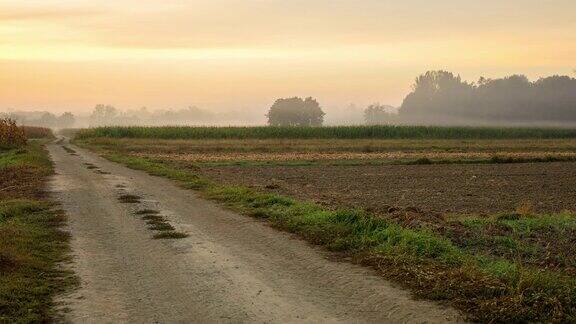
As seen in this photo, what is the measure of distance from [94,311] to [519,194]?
18.8 meters

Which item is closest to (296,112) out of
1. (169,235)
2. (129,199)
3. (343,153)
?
(343,153)

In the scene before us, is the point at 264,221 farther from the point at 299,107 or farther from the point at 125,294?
the point at 299,107

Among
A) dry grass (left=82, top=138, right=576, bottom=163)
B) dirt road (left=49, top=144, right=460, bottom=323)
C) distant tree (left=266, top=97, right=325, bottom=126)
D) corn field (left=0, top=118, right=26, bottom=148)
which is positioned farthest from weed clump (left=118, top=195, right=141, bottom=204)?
distant tree (left=266, top=97, right=325, bottom=126)

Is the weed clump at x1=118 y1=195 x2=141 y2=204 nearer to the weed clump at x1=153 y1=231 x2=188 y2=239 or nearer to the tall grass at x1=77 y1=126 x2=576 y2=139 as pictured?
the weed clump at x1=153 y1=231 x2=188 y2=239

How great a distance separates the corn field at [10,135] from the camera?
51125mm

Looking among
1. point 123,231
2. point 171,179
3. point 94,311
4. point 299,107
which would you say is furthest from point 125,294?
point 299,107

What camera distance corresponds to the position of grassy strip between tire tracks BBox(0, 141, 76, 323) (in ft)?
24.9

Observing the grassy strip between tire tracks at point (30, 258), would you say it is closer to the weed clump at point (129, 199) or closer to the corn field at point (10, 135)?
the weed clump at point (129, 199)

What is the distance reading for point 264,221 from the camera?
1465 centimetres

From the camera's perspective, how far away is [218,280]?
8.91 metres

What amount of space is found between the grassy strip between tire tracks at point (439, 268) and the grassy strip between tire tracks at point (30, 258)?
16.8 feet

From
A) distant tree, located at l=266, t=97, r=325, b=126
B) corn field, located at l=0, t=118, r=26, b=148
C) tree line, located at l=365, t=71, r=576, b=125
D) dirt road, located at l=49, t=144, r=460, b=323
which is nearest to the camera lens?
dirt road, located at l=49, t=144, r=460, b=323

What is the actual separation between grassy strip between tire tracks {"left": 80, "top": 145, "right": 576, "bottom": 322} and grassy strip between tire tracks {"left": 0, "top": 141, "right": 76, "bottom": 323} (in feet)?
16.8

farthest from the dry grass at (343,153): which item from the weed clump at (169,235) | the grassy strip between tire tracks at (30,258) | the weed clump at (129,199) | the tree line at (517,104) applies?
the tree line at (517,104)
